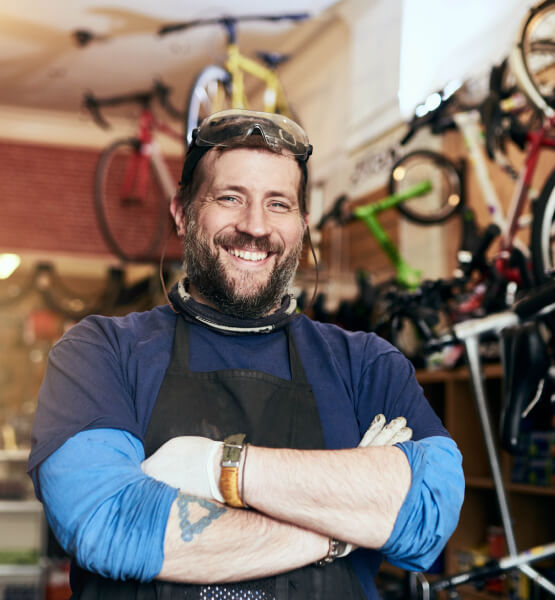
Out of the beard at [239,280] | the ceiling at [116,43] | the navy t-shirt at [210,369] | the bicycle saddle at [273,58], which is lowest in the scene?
the navy t-shirt at [210,369]

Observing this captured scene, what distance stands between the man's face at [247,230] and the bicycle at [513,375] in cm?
96

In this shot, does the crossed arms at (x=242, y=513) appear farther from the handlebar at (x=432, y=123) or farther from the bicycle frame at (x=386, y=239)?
the bicycle frame at (x=386, y=239)

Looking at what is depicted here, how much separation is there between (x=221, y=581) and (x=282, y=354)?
448 mm

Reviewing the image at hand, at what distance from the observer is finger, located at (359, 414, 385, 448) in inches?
53.7

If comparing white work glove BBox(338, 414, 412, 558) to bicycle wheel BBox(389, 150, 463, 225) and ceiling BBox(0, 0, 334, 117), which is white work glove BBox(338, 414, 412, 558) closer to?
bicycle wheel BBox(389, 150, 463, 225)

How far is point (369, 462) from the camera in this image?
125cm

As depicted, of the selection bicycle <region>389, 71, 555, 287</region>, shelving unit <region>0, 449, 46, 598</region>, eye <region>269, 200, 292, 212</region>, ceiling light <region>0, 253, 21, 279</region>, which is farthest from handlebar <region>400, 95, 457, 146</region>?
shelving unit <region>0, 449, 46, 598</region>

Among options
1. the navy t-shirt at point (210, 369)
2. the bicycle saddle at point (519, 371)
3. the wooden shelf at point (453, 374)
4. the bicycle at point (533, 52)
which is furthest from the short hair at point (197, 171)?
the wooden shelf at point (453, 374)

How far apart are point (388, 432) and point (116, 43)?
6.25 metres

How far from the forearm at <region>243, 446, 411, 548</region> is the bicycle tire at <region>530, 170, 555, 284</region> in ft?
6.00

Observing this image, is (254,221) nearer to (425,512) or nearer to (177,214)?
(177,214)

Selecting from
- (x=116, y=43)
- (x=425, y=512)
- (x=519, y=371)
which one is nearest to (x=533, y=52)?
→ (x=519, y=371)

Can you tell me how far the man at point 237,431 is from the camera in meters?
1.20

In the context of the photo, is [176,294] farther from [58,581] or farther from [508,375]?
[58,581]
